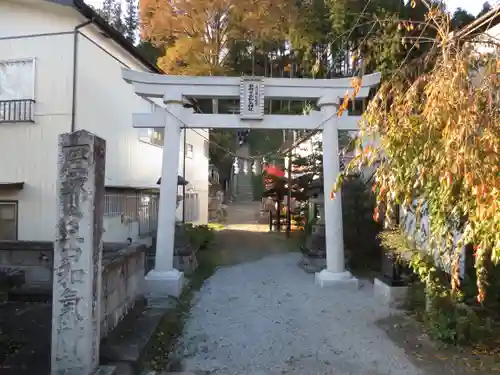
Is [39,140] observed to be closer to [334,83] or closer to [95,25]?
[95,25]

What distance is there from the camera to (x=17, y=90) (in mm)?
10453

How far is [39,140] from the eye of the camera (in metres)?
10.3

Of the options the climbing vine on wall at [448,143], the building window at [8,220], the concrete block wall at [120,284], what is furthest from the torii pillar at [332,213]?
the building window at [8,220]

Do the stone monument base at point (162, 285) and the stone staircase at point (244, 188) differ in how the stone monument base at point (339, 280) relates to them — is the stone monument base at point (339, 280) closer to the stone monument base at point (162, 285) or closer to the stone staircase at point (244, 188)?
the stone monument base at point (162, 285)

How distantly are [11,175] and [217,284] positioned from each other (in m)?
5.83

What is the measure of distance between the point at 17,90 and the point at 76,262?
802cm

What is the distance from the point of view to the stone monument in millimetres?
4246

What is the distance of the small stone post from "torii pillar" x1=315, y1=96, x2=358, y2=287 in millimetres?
5958

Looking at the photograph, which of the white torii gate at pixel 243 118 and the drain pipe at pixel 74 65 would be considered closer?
the white torii gate at pixel 243 118

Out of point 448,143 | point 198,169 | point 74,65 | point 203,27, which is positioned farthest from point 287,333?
point 198,169

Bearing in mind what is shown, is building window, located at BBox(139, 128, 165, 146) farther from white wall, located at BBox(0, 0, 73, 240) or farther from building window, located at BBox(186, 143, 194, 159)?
white wall, located at BBox(0, 0, 73, 240)

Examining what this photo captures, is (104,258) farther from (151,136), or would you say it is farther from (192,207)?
(192,207)

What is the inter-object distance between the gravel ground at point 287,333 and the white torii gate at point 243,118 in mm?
1007

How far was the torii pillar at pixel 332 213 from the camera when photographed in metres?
9.25
